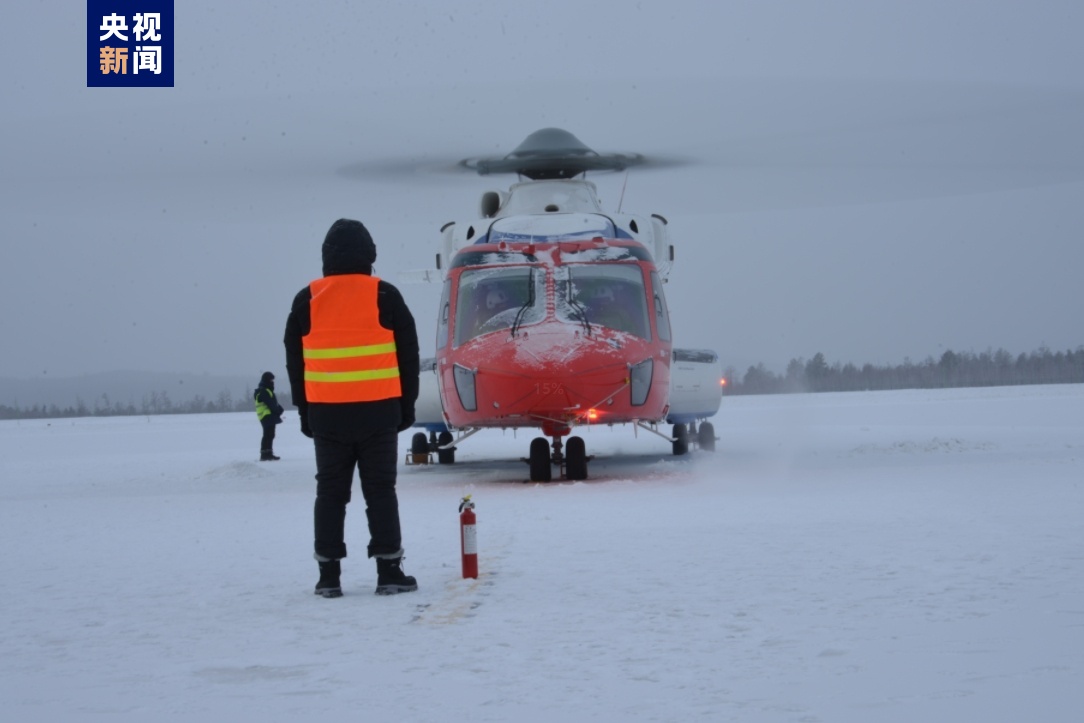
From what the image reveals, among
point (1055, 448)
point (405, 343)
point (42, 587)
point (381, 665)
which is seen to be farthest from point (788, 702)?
point (1055, 448)

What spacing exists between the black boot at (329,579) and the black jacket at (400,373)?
27.2 inches

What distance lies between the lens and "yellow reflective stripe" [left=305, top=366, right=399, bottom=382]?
648 centimetres

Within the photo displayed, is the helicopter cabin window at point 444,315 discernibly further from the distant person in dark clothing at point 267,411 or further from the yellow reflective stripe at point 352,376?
the yellow reflective stripe at point 352,376

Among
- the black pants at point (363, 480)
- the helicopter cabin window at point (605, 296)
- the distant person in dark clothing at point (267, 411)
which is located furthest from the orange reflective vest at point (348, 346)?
the distant person in dark clothing at point (267, 411)

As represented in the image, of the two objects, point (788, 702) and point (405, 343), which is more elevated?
point (405, 343)

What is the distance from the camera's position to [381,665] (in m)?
4.59

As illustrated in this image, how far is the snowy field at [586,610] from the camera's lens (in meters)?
3.99

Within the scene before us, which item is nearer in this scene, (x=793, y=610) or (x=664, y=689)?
(x=664, y=689)

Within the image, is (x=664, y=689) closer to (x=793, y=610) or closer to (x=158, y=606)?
(x=793, y=610)

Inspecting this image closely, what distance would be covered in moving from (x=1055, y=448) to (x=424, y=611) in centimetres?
1384

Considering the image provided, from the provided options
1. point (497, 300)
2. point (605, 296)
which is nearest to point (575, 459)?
point (605, 296)

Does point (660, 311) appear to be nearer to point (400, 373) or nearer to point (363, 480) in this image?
point (400, 373)

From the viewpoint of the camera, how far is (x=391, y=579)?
6359 millimetres

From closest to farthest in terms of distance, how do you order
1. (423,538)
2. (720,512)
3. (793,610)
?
(793,610) < (423,538) < (720,512)
